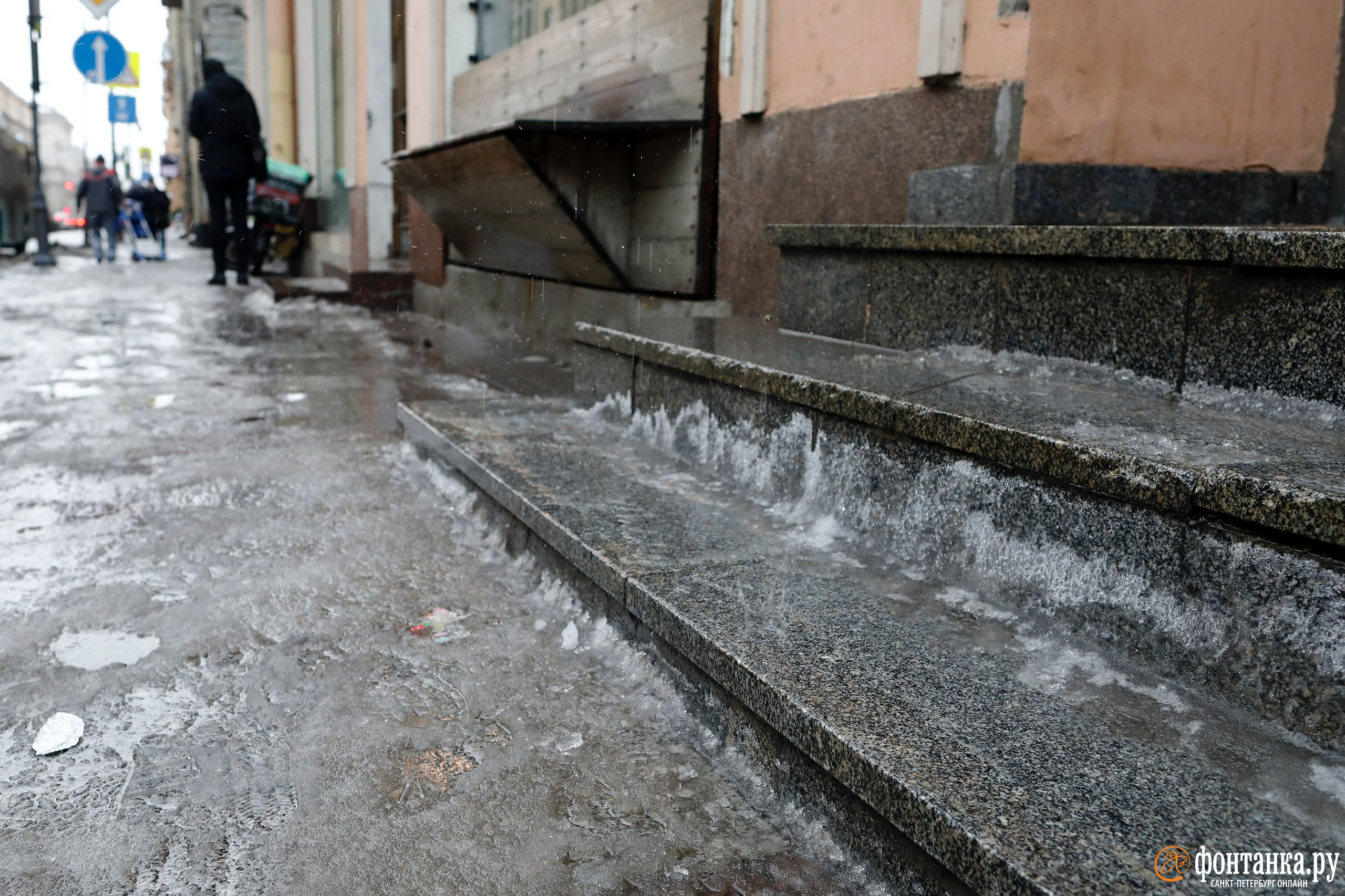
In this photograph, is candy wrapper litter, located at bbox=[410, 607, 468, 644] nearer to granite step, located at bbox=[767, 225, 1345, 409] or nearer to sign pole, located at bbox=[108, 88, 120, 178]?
granite step, located at bbox=[767, 225, 1345, 409]

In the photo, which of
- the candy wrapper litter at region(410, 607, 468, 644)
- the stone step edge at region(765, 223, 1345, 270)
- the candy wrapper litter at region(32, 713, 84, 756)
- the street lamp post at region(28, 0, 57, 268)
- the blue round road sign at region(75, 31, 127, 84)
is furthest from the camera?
the blue round road sign at region(75, 31, 127, 84)

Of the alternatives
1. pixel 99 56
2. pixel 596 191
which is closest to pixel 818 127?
pixel 596 191

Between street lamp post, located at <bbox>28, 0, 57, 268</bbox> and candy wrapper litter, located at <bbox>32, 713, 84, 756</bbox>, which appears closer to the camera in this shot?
candy wrapper litter, located at <bbox>32, 713, 84, 756</bbox>

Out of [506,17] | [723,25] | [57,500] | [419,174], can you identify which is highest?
[506,17]

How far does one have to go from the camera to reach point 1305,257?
6.72 feet

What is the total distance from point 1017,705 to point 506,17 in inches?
328

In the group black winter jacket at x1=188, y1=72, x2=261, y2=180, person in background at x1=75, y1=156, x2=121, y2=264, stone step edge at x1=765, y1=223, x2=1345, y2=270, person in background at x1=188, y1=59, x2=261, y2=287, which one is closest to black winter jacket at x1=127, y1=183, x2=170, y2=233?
person in background at x1=75, y1=156, x2=121, y2=264

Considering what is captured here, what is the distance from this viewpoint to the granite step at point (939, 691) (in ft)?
4.43

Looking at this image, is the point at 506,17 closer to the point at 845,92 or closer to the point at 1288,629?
the point at 845,92

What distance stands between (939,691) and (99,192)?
66.8 ft

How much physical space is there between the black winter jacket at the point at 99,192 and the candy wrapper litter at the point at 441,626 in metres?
19.0

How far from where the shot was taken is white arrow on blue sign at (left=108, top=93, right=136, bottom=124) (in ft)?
89.7

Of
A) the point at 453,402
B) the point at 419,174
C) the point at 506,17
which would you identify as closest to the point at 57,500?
the point at 453,402

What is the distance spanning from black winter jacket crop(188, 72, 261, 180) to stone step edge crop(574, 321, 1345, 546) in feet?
33.8
